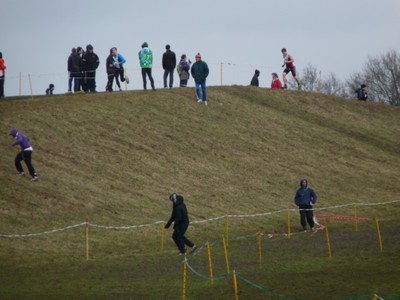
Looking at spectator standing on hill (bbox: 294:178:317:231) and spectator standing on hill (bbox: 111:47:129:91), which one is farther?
spectator standing on hill (bbox: 111:47:129:91)

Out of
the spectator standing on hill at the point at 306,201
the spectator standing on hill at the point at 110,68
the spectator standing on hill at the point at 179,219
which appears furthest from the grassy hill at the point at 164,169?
the spectator standing on hill at the point at 306,201

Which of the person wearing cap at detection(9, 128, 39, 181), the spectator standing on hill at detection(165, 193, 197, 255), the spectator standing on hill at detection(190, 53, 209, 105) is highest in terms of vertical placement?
the spectator standing on hill at detection(190, 53, 209, 105)

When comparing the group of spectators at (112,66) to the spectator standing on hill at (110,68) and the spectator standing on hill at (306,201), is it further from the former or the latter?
the spectator standing on hill at (306,201)

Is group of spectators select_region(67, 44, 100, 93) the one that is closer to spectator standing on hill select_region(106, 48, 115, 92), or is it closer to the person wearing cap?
spectator standing on hill select_region(106, 48, 115, 92)

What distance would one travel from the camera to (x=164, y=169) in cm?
4453

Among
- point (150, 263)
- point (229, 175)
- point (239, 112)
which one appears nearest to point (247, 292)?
point (150, 263)

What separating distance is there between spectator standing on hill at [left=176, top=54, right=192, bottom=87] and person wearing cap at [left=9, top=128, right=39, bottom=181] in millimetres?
18403

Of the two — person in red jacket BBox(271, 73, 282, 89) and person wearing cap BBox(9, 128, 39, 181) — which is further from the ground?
person in red jacket BBox(271, 73, 282, 89)

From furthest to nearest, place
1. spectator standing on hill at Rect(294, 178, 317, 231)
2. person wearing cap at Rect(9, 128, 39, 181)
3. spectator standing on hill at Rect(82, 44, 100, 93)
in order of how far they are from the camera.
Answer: spectator standing on hill at Rect(82, 44, 100, 93) → person wearing cap at Rect(9, 128, 39, 181) → spectator standing on hill at Rect(294, 178, 317, 231)

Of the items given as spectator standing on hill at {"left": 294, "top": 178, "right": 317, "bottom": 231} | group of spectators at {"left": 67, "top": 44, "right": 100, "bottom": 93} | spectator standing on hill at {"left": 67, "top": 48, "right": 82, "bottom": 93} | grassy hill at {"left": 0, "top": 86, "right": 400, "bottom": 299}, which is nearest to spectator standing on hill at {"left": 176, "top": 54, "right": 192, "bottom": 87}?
grassy hill at {"left": 0, "top": 86, "right": 400, "bottom": 299}

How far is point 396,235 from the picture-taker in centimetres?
3231

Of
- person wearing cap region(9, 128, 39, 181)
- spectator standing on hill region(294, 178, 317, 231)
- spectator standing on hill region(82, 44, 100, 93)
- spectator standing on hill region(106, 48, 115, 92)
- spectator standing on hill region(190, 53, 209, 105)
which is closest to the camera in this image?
spectator standing on hill region(294, 178, 317, 231)

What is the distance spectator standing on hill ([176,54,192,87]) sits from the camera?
54.5m

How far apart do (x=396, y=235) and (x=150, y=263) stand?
911 centimetres
